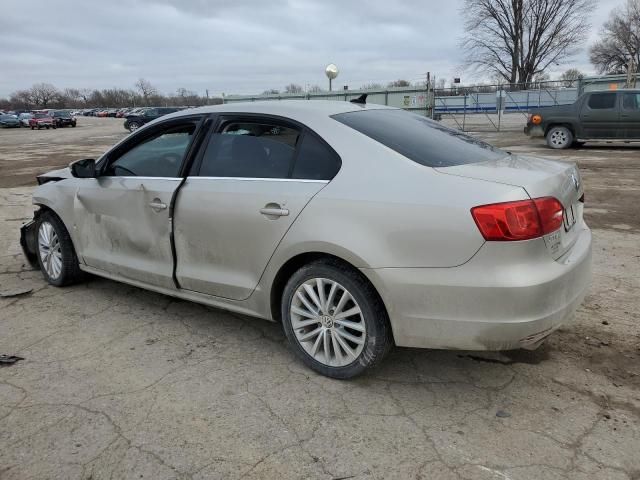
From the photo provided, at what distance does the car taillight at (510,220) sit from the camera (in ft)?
8.01

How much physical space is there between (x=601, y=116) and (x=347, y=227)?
1411cm

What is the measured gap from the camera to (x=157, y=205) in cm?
363

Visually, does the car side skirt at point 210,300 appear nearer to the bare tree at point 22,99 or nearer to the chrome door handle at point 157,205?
the chrome door handle at point 157,205

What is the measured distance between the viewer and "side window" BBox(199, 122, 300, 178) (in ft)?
10.5

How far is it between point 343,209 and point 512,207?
84 centimetres

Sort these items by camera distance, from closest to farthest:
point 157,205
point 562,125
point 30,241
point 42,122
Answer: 1. point 157,205
2. point 30,241
3. point 562,125
4. point 42,122

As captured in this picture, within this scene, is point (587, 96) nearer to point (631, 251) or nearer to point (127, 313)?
point (631, 251)

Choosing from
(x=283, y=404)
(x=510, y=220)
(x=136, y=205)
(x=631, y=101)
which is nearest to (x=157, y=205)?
(x=136, y=205)

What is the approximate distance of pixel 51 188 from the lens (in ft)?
15.0

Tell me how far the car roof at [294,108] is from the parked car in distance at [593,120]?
13.0 metres

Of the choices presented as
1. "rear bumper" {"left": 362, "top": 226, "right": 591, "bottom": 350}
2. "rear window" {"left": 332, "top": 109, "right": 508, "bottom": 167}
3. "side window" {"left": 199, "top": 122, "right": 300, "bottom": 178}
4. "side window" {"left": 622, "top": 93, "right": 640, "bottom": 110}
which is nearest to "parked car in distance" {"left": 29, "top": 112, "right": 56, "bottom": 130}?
"side window" {"left": 622, "top": 93, "right": 640, "bottom": 110}

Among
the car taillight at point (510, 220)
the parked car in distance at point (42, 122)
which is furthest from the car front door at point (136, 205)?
the parked car in distance at point (42, 122)

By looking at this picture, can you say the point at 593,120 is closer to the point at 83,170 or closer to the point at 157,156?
the point at 157,156

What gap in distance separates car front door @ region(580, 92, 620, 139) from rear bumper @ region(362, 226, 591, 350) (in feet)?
44.5
